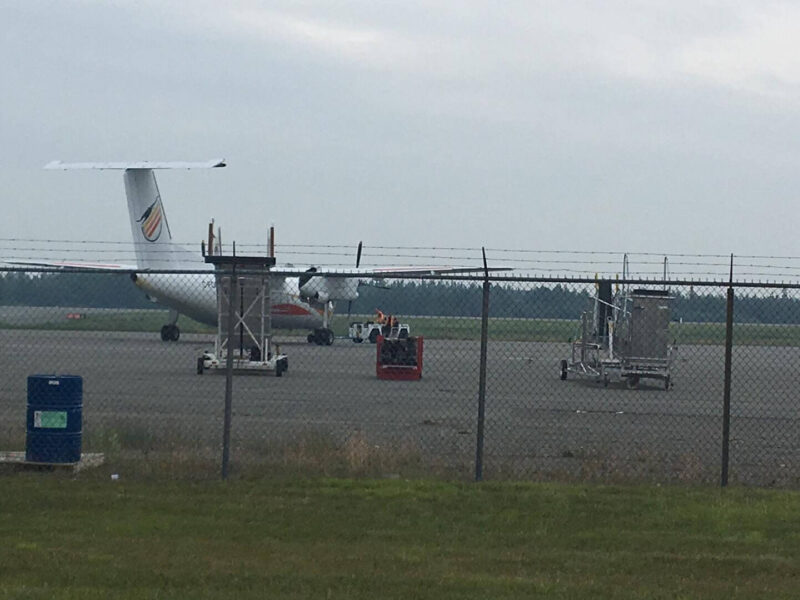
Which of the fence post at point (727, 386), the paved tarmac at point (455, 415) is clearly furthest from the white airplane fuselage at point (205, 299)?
the fence post at point (727, 386)

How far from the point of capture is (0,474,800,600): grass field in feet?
24.2

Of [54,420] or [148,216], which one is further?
[148,216]

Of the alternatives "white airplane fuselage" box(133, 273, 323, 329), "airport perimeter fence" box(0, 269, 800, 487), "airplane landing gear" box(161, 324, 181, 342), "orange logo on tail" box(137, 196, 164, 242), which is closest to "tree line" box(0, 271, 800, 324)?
"airport perimeter fence" box(0, 269, 800, 487)

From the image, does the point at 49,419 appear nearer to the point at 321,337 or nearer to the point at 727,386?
the point at 727,386

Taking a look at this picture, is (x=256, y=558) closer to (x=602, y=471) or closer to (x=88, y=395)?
(x=602, y=471)

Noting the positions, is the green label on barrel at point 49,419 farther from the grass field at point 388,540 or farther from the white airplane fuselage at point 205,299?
the white airplane fuselage at point 205,299

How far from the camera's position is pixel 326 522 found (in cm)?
946

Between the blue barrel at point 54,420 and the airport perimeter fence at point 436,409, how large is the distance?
0.53 metres

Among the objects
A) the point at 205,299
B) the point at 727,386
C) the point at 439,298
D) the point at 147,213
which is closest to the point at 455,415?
the point at 439,298

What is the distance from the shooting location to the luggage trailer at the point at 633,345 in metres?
27.7

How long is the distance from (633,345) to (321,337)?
64.7ft

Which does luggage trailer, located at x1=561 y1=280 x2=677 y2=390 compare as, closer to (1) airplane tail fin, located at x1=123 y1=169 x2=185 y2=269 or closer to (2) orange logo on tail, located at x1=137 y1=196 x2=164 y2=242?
(1) airplane tail fin, located at x1=123 y1=169 x2=185 y2=269

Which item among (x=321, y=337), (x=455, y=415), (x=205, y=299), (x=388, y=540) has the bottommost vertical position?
(x=388, y=540)

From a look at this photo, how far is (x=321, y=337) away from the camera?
46.3m
